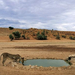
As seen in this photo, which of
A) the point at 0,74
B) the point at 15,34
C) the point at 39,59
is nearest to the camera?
the point at 0,74

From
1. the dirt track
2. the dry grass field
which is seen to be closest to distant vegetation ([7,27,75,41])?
the dry grass field

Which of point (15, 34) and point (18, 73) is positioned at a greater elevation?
point (15, 34)

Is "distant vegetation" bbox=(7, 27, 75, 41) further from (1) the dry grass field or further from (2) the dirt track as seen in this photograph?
(2) the dirt track

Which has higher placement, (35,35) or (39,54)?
(35,35)

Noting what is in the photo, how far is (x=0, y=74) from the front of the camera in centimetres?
668

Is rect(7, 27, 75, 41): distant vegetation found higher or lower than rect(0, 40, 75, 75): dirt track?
higher

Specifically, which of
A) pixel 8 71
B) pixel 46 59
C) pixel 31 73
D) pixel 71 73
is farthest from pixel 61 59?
pixel 8 71

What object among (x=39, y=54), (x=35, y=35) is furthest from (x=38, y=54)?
(x=35, y=35)

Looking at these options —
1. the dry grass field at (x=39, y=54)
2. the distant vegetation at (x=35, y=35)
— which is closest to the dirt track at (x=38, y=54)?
the dry grass field at (x=39, y=54)

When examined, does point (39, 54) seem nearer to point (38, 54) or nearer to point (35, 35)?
point (38, 54)

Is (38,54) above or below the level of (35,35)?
below

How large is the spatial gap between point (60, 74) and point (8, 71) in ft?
11.3

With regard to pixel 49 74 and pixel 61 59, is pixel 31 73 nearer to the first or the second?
pixel 49 74

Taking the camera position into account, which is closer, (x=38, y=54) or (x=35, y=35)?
(x=38, y=54)
